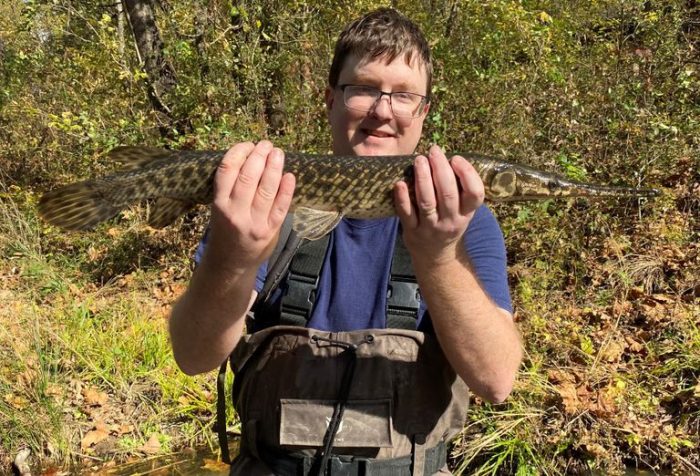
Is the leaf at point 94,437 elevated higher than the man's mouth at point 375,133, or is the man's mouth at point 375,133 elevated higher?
the man's mouth at point 375,133

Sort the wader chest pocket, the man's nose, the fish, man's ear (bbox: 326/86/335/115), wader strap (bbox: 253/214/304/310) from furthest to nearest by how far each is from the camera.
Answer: man's ear (bbox: 326/86/335/115)
the man's nose
the fish
wader strap (bbox: 253/214/304/310)
the wader chest pocket

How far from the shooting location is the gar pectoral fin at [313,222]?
2115 millimetres

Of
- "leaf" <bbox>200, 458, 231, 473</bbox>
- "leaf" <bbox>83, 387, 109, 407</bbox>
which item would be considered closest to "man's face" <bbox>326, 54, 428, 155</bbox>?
"leaf" <bbox>200, 458, 231, 473</bbox>

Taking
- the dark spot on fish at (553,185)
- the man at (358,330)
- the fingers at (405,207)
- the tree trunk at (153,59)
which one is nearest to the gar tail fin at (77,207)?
the man at (358,330)

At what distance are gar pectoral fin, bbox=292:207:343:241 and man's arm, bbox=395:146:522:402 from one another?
0.30 metres

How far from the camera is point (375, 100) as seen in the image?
2484 mm

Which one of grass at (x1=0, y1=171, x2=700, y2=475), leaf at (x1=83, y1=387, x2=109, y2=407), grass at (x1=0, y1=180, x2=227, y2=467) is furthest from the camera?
leaf at (x1=83, y1=387, x2=109, y2=407)

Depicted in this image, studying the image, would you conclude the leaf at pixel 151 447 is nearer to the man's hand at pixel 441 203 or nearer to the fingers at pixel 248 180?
the fingers at pixel 248 180

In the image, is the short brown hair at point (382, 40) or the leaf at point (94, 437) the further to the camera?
the leaf at point (94, 437)

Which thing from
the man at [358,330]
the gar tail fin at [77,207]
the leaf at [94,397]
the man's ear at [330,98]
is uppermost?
the man's ear at [330,98]

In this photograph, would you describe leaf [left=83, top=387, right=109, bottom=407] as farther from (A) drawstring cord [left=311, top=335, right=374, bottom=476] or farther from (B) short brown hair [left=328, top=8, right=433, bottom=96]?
(B) short brown hair [left=328, top=8, right=433, bottom=96]

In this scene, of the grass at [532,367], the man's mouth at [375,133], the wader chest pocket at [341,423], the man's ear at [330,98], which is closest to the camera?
the wader chest pocket at [341,423]

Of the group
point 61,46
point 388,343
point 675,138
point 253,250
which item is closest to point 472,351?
point 388,343

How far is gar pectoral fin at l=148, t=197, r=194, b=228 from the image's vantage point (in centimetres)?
240
